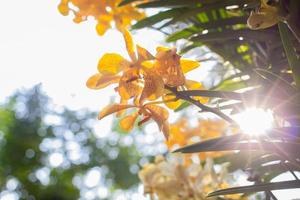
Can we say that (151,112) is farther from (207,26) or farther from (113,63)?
(207,26)

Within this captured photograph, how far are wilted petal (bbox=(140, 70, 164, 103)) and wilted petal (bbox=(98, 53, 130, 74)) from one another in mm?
39

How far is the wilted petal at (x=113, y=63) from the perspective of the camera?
643 millimetres

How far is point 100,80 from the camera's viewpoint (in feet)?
2.14

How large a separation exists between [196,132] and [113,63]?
56.6 inches

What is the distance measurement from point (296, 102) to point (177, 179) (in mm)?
715

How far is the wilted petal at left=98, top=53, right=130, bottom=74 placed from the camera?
64 centimetres

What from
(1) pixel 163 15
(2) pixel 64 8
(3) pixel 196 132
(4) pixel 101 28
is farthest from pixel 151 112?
(3) pixel 196 132

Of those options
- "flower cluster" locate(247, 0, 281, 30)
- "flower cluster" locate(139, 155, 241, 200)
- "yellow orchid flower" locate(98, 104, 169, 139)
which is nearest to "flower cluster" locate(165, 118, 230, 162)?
"flower cluster" locate(139, 155, 241, 200)

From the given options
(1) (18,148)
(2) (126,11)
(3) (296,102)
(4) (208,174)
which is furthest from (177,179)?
(1) (18,148)

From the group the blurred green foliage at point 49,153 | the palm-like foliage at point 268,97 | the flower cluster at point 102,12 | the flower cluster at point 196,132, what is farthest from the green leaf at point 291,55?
the blurred green foliage at point 49,153

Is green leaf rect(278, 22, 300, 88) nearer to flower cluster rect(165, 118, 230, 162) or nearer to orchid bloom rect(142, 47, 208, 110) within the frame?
orchid bloom rect(142, 47, 208, 110)

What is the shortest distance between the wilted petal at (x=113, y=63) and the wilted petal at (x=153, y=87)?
1.6 inches

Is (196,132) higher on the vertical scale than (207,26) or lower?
lower

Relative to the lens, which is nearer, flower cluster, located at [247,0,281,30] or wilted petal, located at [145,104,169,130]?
flower cluster, located at [247,0,281,30]
